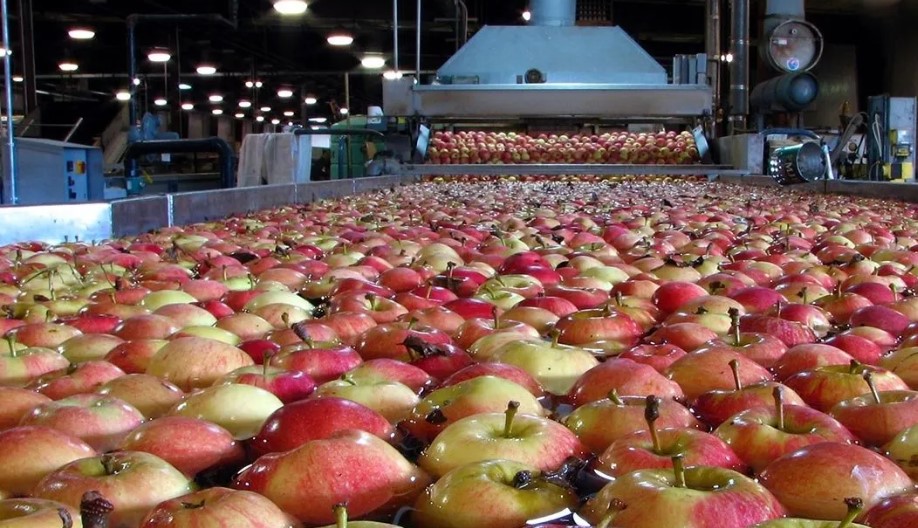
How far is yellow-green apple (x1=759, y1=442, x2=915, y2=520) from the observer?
1034 millimetres

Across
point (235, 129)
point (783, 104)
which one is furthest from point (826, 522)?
point (235, 129)

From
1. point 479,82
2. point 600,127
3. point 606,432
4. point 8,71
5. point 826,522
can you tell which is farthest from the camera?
point 600,127

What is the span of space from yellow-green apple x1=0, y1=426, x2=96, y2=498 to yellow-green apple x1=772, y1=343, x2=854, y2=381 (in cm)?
110

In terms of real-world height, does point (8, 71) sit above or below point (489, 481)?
above

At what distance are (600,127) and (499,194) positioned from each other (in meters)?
6.24

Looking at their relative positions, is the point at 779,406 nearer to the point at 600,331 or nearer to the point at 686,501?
the point at 686,501

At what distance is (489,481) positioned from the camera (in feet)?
3.34

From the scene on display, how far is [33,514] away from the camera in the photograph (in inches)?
35.2

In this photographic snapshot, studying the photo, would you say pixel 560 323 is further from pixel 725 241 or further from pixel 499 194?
pixel 499 194

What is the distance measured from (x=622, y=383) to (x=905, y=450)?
43 cm

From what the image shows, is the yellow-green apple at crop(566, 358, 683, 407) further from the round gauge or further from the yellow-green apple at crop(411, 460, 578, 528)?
the round gauge

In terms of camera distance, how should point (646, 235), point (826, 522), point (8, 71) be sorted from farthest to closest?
point (8, 71), point (646, 235), point (826, 522)

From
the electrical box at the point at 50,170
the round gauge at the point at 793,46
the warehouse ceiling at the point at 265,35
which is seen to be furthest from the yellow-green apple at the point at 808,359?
the warehouse ceiling at the point at 265,35

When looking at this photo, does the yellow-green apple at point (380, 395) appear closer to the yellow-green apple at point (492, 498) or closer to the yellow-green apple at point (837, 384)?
the yellow-green apple at point (492, 498)
